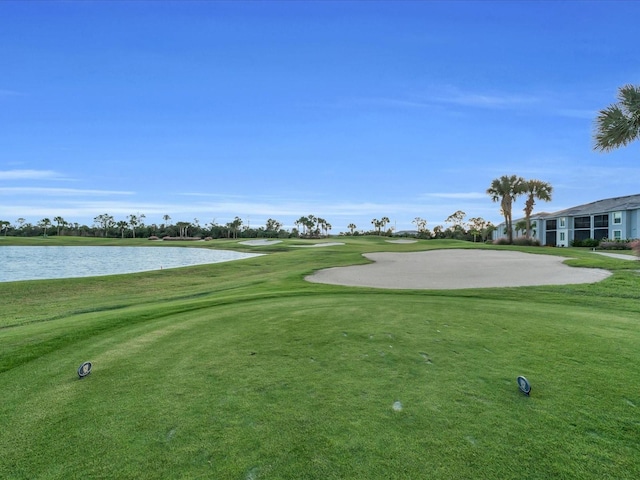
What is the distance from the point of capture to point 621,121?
1152 centimetres

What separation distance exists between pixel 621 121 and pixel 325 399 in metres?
14.2

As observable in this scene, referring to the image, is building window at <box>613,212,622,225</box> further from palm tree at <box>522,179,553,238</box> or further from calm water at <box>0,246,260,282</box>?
calm water at <box>0,246,260,282</box>

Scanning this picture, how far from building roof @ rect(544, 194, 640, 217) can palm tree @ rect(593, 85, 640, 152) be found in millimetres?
43450

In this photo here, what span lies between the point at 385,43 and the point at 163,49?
13.4 metres

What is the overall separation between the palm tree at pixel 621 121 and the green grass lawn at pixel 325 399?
28.4ft

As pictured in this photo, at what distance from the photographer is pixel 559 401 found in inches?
127

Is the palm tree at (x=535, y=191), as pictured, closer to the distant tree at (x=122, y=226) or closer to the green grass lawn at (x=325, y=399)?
the green grass lawn at (x=325, y=399)

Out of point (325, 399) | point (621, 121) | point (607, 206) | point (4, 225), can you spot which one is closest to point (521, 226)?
point (607, 206)

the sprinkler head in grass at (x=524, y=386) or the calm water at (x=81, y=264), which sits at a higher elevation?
the sprinkler head in grass at (x=524, y=386)

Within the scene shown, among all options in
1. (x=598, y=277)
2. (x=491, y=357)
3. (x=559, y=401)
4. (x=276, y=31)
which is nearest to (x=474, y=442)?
(x=559, y=401)

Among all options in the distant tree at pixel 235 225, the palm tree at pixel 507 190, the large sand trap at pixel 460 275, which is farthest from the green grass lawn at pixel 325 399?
the distant tree at pixel 235 225

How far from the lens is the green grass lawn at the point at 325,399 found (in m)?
2.39

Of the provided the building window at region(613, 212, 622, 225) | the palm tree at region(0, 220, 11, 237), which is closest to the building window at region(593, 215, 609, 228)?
the building window at region(613, 212, 622, 225)

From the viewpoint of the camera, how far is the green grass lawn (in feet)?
7.84
